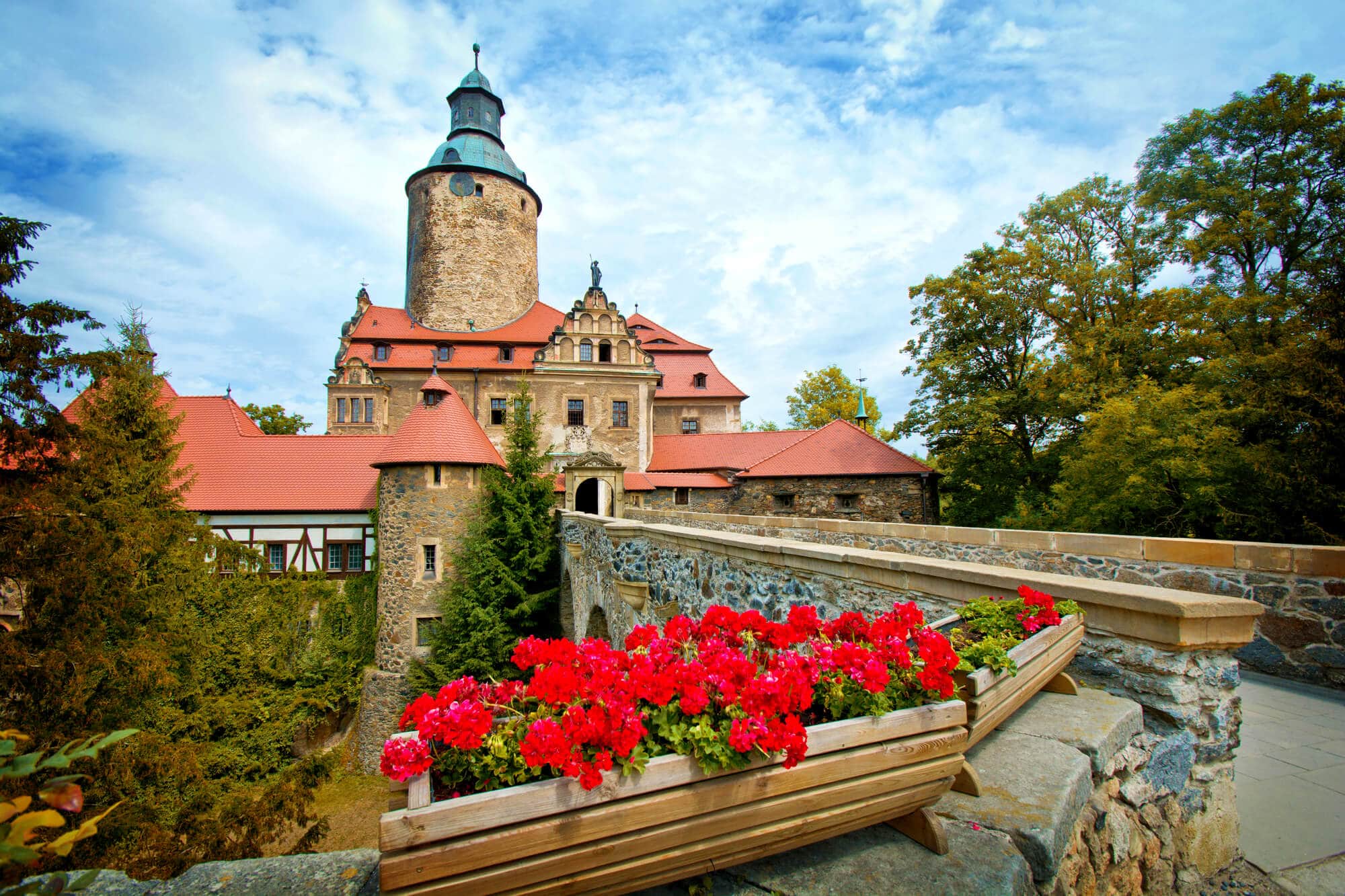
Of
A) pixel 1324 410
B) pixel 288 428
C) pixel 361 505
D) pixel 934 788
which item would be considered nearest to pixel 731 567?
pixel 934 788

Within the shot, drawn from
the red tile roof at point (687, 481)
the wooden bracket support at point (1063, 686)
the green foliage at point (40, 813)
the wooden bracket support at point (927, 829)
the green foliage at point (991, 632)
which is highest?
the red tile roof at point (687, 481)

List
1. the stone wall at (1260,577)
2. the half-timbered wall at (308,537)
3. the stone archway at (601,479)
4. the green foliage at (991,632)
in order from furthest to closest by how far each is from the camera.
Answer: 1. the stone archway at (601,479)
2. the half-timbered wall at (308,537)
3. the stone wall at (1260,577)
4. the green foliage at (991,632)

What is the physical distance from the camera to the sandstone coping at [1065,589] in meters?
2.80

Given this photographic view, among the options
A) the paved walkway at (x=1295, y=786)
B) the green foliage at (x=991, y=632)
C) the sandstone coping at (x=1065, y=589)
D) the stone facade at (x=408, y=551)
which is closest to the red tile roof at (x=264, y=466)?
the stone facade at (x=408, y=551)

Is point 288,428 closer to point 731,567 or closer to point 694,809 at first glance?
point 731,567

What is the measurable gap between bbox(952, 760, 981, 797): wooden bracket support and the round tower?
26.2 metres

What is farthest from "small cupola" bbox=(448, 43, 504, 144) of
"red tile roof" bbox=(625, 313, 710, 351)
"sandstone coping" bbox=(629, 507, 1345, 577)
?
"sandstone coping" bbox=(629, 507, 1345, 577)

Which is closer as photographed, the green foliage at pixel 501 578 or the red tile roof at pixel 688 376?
the green foliage at pixel 501 578

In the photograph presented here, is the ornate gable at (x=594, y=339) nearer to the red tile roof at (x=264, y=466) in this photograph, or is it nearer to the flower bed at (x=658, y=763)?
the red tile roof at (x=264, y=466)

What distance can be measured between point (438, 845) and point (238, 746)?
706 inches

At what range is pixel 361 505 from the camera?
17312 mm

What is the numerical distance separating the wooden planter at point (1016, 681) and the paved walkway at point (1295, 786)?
1.03 meters

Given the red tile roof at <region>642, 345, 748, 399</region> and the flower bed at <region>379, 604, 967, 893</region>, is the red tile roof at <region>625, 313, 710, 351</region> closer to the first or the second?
the red tile roof at <region>642, 345, 748, 399</region>

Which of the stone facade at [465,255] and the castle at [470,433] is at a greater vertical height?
the stone facade at [465,255]
